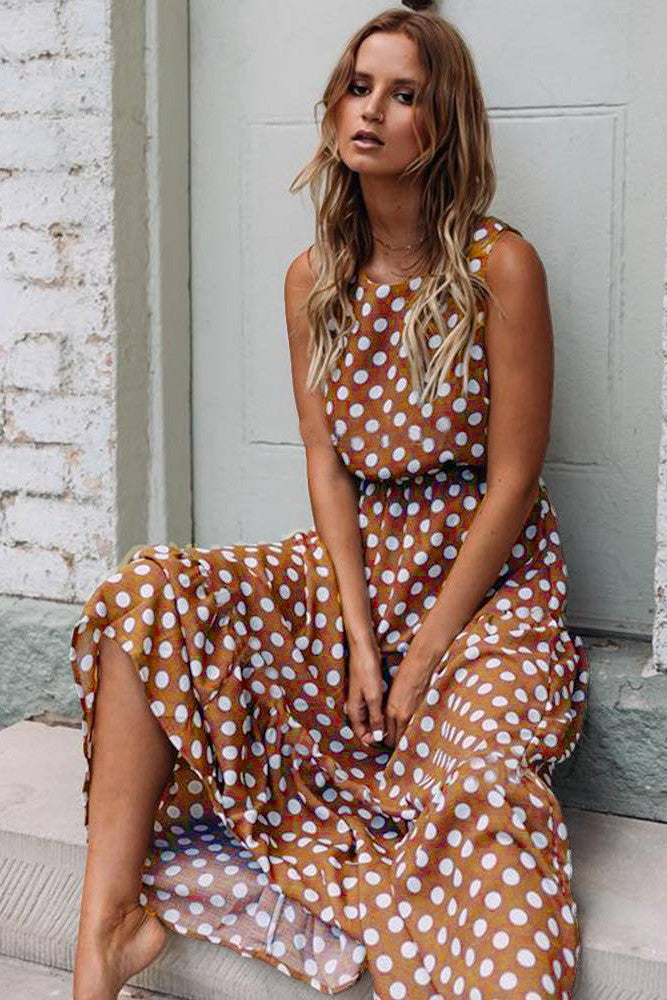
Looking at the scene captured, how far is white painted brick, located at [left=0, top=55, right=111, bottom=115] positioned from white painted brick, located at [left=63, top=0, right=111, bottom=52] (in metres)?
0.03

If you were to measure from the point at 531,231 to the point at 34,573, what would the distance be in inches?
51.7

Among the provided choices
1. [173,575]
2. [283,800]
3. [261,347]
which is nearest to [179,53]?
[261,347]

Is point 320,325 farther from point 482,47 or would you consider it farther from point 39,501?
point 39,501

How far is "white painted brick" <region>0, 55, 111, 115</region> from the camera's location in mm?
2965

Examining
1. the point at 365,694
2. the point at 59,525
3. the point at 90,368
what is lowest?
the point at 365,694

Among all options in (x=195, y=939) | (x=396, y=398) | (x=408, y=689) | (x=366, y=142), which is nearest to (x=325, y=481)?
(x=396, y=398)

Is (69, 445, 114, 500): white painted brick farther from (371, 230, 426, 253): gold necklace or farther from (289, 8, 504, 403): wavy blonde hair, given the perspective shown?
(371, 230, 426, 253): gold necklace

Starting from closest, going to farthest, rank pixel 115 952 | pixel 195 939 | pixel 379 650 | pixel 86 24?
pixel 115 952 → pixel 195 939 → pixel 379 650 → pixel 86 24

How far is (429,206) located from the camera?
8.43 ft

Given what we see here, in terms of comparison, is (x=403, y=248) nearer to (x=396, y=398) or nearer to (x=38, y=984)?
(x=396, y=398)

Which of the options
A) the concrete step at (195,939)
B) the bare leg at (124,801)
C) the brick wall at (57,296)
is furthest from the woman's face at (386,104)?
the concrete step at (195,939)

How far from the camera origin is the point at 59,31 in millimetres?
2992

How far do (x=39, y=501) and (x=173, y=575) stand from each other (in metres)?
0.94

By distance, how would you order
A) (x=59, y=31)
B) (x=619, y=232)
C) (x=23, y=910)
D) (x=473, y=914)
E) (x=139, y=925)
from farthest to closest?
(x=59, y=31) < (x=619, y=232) < (x=23, y=910) < (x=139, y=925) < (x=473, y=914)
